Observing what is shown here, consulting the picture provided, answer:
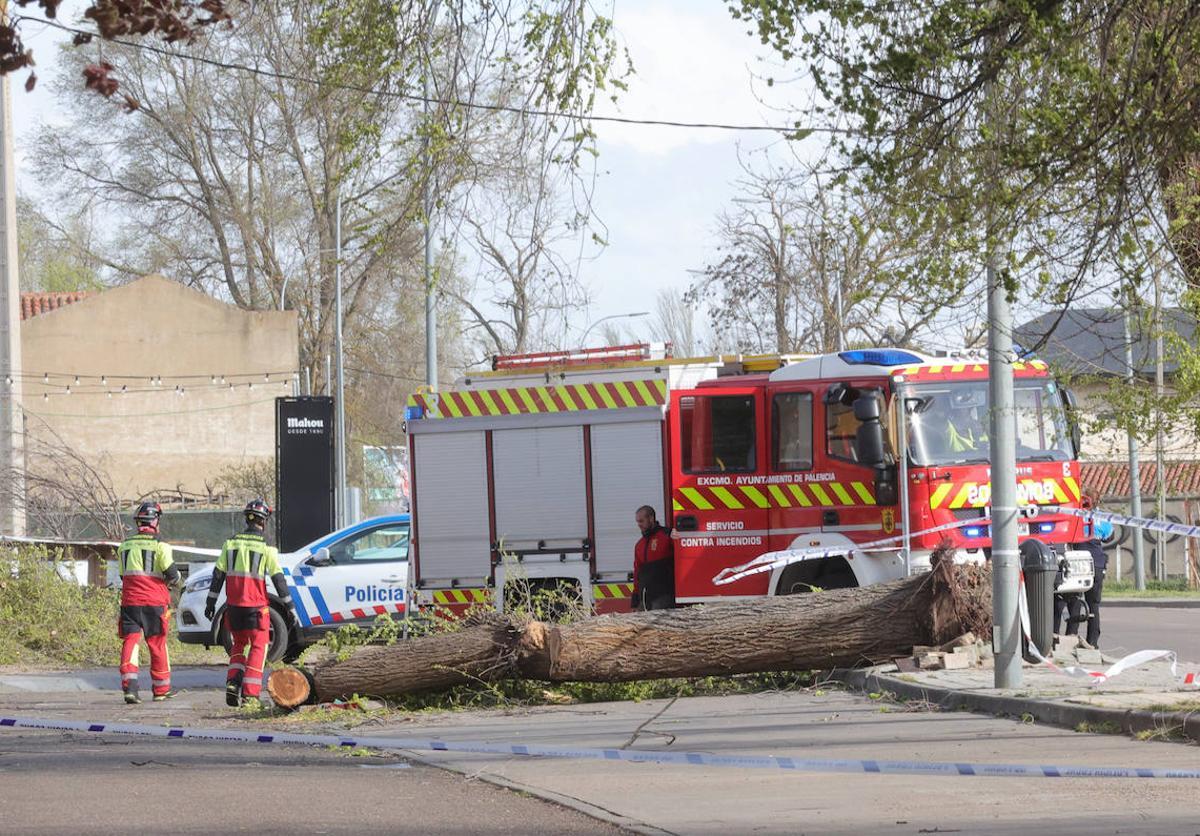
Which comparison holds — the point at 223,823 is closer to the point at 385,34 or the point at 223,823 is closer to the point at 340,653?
the point at 385,34

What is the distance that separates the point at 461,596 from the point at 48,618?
243 inches

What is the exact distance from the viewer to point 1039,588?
41.9ft

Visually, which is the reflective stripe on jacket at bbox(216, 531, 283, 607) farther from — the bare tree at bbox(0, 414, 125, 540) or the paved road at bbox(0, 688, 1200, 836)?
the bare tree at bbox(0, 414, 125, 540)

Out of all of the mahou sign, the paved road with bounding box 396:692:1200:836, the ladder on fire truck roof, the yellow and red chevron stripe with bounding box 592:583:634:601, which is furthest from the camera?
the mahou sign

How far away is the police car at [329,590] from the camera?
17.6m

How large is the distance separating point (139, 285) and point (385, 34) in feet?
124

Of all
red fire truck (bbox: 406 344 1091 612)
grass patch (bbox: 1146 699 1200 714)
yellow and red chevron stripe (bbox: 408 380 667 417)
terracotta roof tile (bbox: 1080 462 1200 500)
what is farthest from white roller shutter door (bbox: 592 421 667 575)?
terracotta roof tile (bbox: 1080 462 1200 500)

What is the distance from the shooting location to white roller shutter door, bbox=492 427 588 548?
51.1 ft

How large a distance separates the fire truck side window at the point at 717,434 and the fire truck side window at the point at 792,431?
22cm

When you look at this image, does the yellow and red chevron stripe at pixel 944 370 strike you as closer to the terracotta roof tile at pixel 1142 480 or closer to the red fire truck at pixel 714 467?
the red fire truck at pixel 714 467

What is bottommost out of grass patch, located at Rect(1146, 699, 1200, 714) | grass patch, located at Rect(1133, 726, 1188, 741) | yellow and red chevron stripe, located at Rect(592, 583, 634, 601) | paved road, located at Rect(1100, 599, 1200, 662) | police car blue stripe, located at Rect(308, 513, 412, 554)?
paved road, located at Rect(1100, 599, 1200, 662)

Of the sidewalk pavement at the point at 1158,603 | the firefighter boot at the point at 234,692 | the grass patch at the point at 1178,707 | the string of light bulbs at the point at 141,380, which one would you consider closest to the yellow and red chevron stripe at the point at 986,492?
the grass patch at the point at 1178,707

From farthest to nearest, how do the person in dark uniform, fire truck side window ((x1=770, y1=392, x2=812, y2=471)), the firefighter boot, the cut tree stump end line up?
the person in dark uniform → fire truck side window ((x1=770, y1=392, x2=812, y2=471)) → the firefighter boot → the cut tree stump end

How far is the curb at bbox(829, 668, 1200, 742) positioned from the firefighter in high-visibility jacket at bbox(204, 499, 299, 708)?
5160 mm
